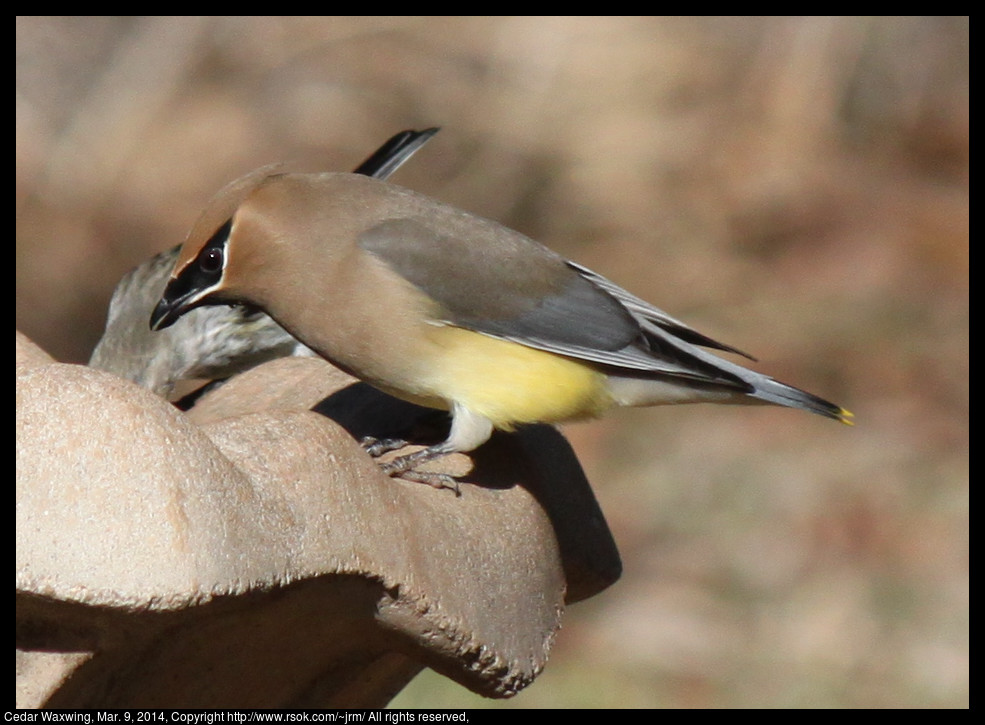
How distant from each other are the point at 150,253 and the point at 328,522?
7031mm

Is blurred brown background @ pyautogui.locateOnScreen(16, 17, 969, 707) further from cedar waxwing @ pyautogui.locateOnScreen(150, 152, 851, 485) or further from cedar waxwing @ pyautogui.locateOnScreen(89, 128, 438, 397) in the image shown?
cedar waxwing @ pyautogui.locateOnScreen(150, 152, 851, 485)

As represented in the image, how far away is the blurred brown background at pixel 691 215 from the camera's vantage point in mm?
7359

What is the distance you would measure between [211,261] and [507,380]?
83 cm

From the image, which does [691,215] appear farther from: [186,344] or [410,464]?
[410,464]

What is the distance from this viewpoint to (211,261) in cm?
367

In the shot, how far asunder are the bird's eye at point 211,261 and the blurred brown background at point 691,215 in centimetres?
371

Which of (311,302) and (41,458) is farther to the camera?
(311,302)

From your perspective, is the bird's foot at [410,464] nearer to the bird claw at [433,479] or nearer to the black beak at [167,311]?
the bird claw at [433,479]

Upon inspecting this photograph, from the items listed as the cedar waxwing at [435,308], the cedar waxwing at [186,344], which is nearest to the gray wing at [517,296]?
the cedar waxwing at [435,308]
